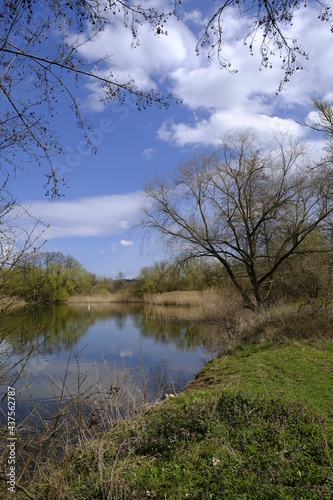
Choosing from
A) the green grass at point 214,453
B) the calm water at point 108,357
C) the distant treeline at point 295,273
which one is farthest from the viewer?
the distant treeline at point 295,273

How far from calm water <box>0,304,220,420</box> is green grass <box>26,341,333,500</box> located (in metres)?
1.03

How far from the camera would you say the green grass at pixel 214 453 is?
3.56m

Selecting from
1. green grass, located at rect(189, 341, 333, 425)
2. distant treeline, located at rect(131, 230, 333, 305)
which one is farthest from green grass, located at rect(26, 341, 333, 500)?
distant treeline, located at rect(131, 230, 333, 305)

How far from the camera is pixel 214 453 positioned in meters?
4.17

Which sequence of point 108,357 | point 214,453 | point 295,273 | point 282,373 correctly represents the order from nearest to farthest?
point 214,453, point 282,373, point 108,357, point 295,273

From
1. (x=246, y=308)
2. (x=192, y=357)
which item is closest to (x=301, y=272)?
(x=246, y=308)

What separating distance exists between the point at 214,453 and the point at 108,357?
1062cm

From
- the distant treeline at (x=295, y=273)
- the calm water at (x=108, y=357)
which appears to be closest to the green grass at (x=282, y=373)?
the calm water at (x=108, y=357)

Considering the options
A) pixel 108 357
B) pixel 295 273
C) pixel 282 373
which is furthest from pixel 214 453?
pixel 295 273

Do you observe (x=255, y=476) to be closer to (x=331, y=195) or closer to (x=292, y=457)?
(x=292, y=457)

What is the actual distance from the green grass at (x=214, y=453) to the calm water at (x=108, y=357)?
103cm

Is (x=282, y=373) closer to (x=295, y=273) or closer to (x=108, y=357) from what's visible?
(x=108, y=357)

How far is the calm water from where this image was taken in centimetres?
630

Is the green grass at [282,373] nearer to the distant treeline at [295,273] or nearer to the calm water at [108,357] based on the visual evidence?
the calm water at [108,357]
